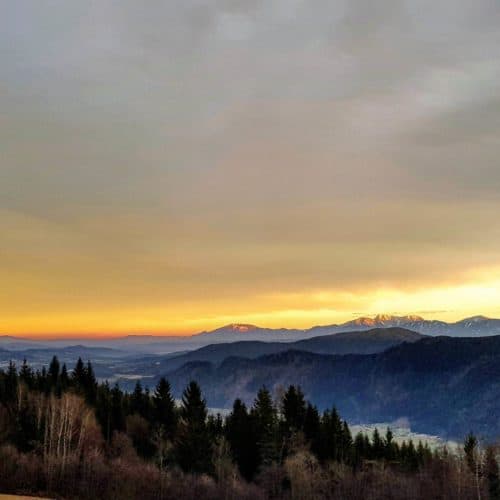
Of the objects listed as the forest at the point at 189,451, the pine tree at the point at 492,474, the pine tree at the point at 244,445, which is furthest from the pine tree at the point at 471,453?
the pine tree at the point at 244,445

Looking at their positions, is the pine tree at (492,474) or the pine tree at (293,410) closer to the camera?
the pine tree at (293,410)

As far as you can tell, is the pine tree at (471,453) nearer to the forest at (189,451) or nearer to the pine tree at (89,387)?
the forest at (189,451)

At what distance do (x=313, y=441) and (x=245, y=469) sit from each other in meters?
15.5

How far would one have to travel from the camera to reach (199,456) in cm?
8750

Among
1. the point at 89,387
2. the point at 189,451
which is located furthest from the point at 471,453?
the point at 89,387

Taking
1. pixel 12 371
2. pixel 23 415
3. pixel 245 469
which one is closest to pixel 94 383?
Answer: pixel 12 371

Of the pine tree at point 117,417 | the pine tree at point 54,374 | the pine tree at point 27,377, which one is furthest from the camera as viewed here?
the pine tree at point 54,374

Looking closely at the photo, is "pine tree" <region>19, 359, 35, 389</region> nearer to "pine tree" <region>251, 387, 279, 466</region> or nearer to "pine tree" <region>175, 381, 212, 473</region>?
"pine tree" <region>175, 381, 212, 473</region>

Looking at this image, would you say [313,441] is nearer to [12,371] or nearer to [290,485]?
[290,485]

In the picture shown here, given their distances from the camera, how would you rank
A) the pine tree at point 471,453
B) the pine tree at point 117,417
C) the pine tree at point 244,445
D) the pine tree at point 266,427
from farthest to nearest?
the pine tree at point 471,453 → the pine tree at point 117,417 → the pine tree at point 244,445 → the pine tree at point 266,427

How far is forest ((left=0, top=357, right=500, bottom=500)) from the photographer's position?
71.7 metres

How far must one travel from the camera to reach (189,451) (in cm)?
8800

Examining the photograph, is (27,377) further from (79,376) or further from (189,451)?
(189,451)

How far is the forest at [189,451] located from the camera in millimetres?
71731
